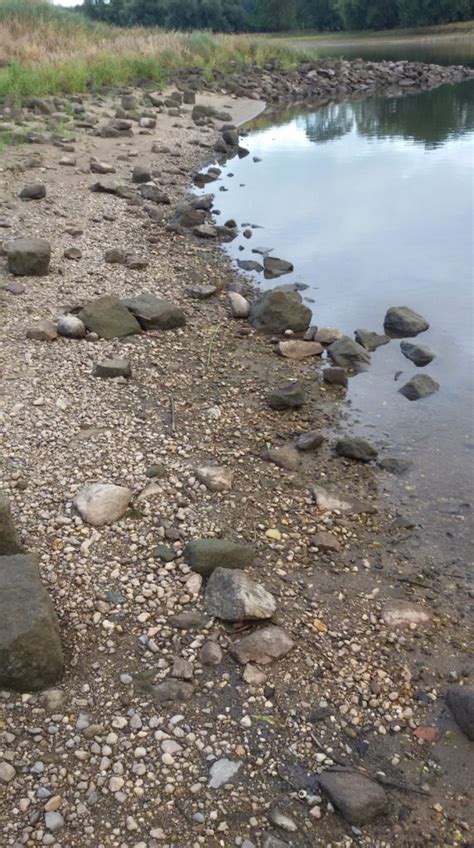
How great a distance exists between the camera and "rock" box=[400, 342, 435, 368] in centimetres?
609

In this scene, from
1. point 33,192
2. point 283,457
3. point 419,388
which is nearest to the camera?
point 283,457

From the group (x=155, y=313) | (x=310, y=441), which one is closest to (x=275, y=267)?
(x=155, y=313)

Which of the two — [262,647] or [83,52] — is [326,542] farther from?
[83,52]

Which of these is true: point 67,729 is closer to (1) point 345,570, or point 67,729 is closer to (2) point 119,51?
(1) point 345,570

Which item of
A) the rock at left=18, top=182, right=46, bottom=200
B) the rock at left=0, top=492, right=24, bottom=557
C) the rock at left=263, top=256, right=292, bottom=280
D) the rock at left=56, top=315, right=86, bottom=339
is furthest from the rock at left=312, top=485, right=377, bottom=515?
the rock at left=18, top=182, right=46, bottom=200

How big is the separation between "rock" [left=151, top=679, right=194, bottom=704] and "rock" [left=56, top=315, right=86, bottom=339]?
3480mm

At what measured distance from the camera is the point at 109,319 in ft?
19.1

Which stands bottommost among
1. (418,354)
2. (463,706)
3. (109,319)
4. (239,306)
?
(418,354)

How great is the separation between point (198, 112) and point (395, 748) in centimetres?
1766

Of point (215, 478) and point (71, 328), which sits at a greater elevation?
point (71, 328)

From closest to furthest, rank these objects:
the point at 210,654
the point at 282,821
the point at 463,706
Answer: the point at 282,821 < the point at 463,706 < the point at 210,654

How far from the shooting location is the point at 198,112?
17734mm

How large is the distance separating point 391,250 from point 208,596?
269 inches

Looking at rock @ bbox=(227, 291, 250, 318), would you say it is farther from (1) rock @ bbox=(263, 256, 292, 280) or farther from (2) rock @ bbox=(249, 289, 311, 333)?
(1) rock @ bbox=(263, 256, 292, 280)
